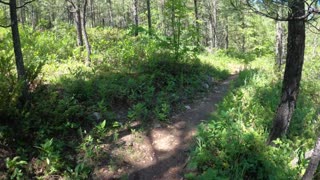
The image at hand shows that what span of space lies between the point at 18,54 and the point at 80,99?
1945mm

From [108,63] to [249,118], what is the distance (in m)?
5.47

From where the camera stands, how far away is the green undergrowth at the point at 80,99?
4977 mm

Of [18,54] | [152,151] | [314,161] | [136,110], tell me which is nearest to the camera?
[314,161]

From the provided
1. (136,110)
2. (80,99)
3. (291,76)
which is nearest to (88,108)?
(80,99)

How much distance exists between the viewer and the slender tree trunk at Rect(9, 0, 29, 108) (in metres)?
5.31

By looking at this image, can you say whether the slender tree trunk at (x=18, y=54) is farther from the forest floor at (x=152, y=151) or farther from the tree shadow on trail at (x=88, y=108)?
the forest floor at (x=152, y=151)

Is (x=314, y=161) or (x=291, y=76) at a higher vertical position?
(x=291, y=76)

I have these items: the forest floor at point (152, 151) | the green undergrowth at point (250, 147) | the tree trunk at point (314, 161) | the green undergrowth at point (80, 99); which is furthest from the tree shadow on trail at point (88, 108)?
the tree trunk at point (314, 161)

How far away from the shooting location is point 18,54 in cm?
545

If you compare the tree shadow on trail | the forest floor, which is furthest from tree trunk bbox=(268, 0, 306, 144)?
the tree shadow on trail

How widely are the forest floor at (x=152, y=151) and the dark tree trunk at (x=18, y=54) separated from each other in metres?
1.95

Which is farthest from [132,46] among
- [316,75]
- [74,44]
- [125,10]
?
[125,10]

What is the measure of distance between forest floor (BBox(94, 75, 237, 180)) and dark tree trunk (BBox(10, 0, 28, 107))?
1.95m

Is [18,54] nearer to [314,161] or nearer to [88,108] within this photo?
[88,108]
